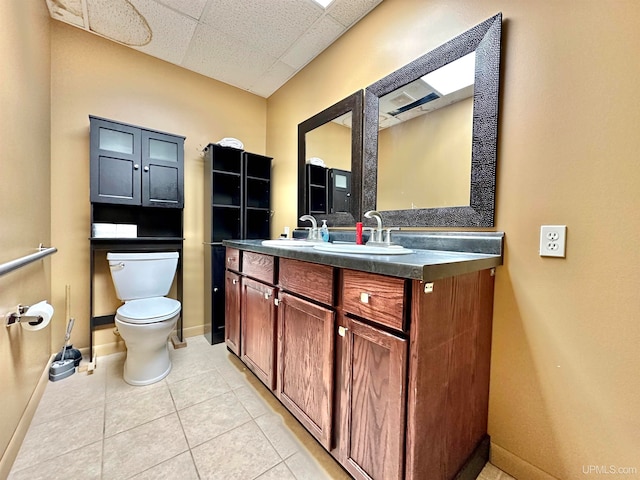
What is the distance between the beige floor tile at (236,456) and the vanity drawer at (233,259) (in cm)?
94

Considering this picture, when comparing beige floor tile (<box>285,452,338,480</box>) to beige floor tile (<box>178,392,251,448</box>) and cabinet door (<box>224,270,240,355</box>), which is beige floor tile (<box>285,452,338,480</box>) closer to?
beige floor tile (<box>178,392,251,448</box>)

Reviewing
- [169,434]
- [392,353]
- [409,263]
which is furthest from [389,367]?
[169,434]

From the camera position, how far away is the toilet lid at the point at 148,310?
1.61m

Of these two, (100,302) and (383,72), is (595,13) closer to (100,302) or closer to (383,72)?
(383,72)

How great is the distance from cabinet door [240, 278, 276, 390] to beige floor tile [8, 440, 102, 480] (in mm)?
746

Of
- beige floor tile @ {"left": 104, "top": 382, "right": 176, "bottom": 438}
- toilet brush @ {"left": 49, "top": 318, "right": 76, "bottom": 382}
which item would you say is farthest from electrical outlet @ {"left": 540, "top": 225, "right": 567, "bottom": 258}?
toilet brush @ {"left": 49, "top": 318, "right": 76, "bottom": 382}

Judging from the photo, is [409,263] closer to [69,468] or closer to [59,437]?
[69,468]

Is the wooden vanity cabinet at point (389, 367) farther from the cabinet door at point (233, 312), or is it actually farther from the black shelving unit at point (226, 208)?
the black shelving unit at point (226, 208)

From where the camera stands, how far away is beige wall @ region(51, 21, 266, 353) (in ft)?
6.16

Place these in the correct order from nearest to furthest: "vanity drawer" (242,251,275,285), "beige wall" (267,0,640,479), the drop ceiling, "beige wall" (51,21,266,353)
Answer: "beige wall" (267,0,640,479)
"vanity drawer" (242,251,275,285)
the drop ceiling
"beige wall" (51,21,266,353)

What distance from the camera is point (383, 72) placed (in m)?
1.61

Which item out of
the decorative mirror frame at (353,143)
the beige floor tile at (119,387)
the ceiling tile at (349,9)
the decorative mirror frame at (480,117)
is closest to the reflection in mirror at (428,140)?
the decorative mirror frame at (480,117)

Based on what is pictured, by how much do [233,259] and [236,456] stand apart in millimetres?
1131

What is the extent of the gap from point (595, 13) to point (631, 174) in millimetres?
569
